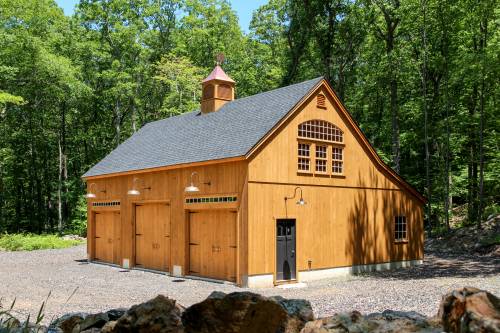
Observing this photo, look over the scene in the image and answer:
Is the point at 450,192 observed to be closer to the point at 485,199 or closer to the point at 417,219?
the point at 485,199

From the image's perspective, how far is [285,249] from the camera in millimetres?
16375

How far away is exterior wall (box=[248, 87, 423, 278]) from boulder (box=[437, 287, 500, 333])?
37.2 feet

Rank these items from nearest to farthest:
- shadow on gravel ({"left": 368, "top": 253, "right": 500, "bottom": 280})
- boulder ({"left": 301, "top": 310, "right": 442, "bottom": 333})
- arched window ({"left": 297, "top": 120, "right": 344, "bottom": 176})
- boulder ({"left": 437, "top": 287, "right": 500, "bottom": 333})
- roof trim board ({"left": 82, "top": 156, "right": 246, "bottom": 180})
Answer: boulder ({"left": 437, "top": 287, "right": 500, "bottom": 333}), boulder ({"left": 301, "top": 310, "right": 442, "bottom": 333}), roof trim board ({"left": 82, "top": 156, "right": 246, "bottom": 180}), shadow on gravel ({"left": 368, "top": 253, "right": 500, "bottom": 280}), arched window ({"left": 297, "top": 120, "right": 344, "bottom": 176})

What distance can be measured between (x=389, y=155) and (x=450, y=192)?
5.79 m

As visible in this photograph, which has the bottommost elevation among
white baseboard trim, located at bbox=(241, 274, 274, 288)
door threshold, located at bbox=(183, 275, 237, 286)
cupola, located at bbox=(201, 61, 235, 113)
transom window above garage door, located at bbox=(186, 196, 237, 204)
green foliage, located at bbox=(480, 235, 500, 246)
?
door threshold, located at bbox=(183, 275, 237, 286)

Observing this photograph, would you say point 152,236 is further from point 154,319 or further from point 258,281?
point 154,319

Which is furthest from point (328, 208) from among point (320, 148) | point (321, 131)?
point (321, 131)

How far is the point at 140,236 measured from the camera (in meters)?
20.6

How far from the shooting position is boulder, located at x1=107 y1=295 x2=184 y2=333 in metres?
4.74

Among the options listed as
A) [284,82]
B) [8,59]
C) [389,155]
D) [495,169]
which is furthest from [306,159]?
[8,59]

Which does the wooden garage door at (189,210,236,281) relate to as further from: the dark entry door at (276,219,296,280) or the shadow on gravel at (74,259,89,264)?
the shadow on gravel at (74,259,89,264)

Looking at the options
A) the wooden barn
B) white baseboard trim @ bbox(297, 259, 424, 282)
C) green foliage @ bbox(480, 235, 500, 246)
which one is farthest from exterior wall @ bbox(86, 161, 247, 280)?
green foliage @ bbox(480, 235, 500, 246)

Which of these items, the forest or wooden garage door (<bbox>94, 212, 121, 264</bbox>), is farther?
the forest

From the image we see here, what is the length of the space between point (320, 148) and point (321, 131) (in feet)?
1.92
